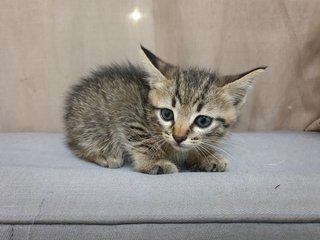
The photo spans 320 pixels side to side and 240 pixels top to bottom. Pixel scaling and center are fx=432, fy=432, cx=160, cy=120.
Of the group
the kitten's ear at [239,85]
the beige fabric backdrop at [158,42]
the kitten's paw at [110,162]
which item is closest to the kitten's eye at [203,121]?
the kitten's ear at [239,85]

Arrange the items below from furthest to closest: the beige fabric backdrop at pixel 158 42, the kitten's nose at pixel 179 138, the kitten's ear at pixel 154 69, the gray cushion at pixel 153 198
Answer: the beige fabric backdrop at pixel 158 42, the kitten's ear at pixel 154 69, the kitten's nose at pixel 179 138, the gray cushion at pixel 153 198

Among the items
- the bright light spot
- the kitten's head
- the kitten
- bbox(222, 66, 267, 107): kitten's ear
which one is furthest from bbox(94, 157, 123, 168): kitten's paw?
the bright light spot

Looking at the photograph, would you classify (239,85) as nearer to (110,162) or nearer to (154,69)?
(154,69)

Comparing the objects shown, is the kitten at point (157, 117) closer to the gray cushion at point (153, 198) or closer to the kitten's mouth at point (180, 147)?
the kitten's mouth at point (180, 147)

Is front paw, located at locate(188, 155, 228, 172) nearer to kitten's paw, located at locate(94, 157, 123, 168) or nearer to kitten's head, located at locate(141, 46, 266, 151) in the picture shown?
kitten's head, located at locate(141, 46, 266, 151)

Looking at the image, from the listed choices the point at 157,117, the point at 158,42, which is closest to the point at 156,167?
A: the point at 157,117

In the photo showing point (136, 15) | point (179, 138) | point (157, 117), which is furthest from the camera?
point (136, 15)

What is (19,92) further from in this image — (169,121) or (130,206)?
(130,206)
